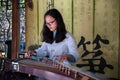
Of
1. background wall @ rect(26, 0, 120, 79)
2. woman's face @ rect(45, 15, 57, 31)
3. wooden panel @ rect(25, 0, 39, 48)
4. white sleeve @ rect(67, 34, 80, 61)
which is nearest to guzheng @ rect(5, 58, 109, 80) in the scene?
white sleeve @ rect(67, 34, 80, 61)

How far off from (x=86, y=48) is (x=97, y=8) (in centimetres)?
62

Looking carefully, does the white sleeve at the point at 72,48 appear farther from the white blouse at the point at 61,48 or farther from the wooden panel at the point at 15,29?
the wooden panel at the point at 15,29

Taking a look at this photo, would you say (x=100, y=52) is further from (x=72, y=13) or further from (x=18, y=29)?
(x=18, y=29)

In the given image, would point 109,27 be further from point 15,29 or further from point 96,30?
point 15,29

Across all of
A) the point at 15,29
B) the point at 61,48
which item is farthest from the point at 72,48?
the point at 15,29

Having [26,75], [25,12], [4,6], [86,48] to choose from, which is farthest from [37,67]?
[4,6]

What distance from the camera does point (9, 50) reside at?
4.65 metres

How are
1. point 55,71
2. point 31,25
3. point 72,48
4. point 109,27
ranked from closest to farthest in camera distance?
point 55,71
point 72,48
point 109,27
point 31,25

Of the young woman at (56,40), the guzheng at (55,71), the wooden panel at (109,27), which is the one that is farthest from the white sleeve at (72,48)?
the wooden panel at (109,27)

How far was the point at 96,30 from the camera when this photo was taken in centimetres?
423

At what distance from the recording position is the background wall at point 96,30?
4141 mm

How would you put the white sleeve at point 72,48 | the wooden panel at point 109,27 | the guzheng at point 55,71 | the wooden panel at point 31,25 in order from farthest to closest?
the wooden panel at point 31,25 → the wooden panel at point 109,27 → the white sleeve at point 72,48 → the guzheng at point 55,71

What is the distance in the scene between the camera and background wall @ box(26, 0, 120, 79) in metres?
4.14

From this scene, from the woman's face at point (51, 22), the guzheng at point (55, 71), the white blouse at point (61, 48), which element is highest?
the woman's face at point (51, 22)
